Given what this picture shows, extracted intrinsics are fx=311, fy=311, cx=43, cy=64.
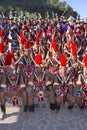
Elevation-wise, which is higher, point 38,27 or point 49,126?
point 38,27

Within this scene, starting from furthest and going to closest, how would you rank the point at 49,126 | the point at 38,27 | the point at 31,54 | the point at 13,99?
the point at 38,27 → the point at 31,54 → the point at 13,99 → the point at 49,126

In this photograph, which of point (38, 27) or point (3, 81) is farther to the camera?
point (38, 27)

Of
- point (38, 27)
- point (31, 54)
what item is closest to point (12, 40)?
point (38, 27)

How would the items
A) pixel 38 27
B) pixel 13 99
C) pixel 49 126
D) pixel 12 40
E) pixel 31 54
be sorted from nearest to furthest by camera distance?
pixel 49 126
pixel 13 99
pixel 31 54
pixel 12 40
pixel 38 27

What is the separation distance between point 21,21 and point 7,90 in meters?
11.5

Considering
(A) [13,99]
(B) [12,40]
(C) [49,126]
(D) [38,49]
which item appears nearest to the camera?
(C) [49,126]

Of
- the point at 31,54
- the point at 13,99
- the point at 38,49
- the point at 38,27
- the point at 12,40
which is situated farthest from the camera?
the point at 38,27

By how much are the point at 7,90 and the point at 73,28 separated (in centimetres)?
1156

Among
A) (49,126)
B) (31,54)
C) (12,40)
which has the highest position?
(12,40)

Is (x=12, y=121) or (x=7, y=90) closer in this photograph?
(x=12, y=121)

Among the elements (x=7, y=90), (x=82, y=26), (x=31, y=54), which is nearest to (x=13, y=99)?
(x=7, y=90)

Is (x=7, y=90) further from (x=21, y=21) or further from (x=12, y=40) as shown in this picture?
(x=21, y=21)

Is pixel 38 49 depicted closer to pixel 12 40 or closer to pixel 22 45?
pixel 22 45

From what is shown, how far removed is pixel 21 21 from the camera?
20.6 m
